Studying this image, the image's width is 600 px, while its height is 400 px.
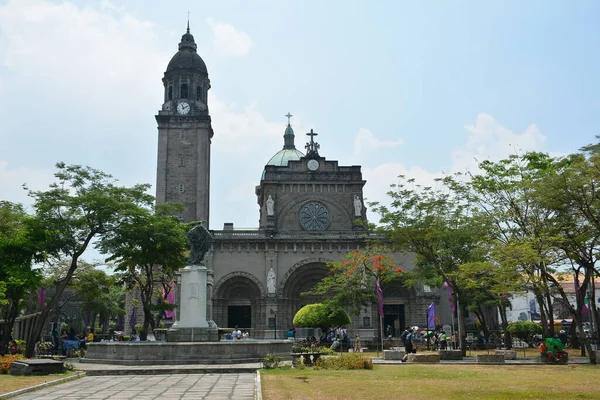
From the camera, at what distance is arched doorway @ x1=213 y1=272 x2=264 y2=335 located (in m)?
49.2

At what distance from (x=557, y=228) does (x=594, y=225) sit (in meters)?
1.47

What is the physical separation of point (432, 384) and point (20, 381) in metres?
10.4

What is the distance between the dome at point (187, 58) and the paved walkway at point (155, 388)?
130 feet

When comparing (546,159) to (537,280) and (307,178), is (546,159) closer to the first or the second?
(537,280)

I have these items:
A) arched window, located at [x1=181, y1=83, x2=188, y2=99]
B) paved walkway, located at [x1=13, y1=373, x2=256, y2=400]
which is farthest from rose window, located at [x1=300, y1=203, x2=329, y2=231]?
paved walkway, located at [x1=13, y1=373, x2=256, y2=400]

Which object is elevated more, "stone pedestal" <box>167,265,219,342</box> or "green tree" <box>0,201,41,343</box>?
"green tree" <box>0,201,41,343</box>

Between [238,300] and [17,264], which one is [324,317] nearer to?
[238,300]

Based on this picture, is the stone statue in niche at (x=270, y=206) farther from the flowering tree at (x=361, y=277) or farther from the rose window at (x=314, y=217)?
the flowering tree at (x=361, y=277)

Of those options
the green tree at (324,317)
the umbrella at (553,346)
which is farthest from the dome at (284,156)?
the umbrella at (553,346)

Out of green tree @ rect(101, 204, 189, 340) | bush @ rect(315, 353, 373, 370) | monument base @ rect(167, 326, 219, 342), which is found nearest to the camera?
bush @ rect(315, 353, 373, 370)

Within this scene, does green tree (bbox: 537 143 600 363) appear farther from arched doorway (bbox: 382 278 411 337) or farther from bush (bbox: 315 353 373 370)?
arched doorway (bbox: 382 278 411 337)

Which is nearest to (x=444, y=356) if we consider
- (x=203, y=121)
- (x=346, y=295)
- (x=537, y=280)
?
(x=537, y=280)

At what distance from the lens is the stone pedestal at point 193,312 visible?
72.0 feet

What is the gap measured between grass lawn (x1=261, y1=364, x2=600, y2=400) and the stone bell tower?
34446 millimetres
